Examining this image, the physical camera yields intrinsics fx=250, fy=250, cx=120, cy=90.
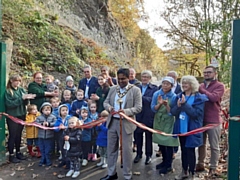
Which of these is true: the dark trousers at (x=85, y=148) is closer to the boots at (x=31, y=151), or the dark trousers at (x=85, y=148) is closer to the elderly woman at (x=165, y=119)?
the boots at (x=31, y=151)

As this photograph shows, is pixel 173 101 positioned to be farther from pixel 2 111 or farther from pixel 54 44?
pixel 54 44

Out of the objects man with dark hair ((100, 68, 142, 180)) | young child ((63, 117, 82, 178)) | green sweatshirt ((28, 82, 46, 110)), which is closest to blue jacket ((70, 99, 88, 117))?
young child ((63, 117, 82, 178))

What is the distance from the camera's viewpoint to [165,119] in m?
4.57

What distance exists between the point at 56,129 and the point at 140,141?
1.76 metres

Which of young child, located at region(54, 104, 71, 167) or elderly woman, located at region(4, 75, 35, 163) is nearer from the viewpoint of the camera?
young child, located at region(54, 104, 71, 167)

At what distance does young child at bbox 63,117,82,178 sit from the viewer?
4711 mm

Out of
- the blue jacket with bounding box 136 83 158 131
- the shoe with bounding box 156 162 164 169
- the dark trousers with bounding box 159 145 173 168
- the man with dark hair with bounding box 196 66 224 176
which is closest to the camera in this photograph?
the man with dark hair with bounding box 196 66 224 176

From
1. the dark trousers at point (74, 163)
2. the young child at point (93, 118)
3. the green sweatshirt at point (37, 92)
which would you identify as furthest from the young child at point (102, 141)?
the green sweatshirt at point (37, 92)

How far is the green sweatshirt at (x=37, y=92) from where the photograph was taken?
5.65 m

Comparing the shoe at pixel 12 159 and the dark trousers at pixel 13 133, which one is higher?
the dark trousers at pixel 13 133

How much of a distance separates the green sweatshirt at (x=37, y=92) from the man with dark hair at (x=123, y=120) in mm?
1968

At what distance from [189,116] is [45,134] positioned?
294 centimetres

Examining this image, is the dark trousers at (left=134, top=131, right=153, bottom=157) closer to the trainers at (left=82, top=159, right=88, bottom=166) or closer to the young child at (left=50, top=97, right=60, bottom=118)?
the trainers at (left=82, top=159, right=88, bottom=166)

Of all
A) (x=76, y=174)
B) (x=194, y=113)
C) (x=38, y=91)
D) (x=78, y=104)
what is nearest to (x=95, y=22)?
(x=38, y=91)
